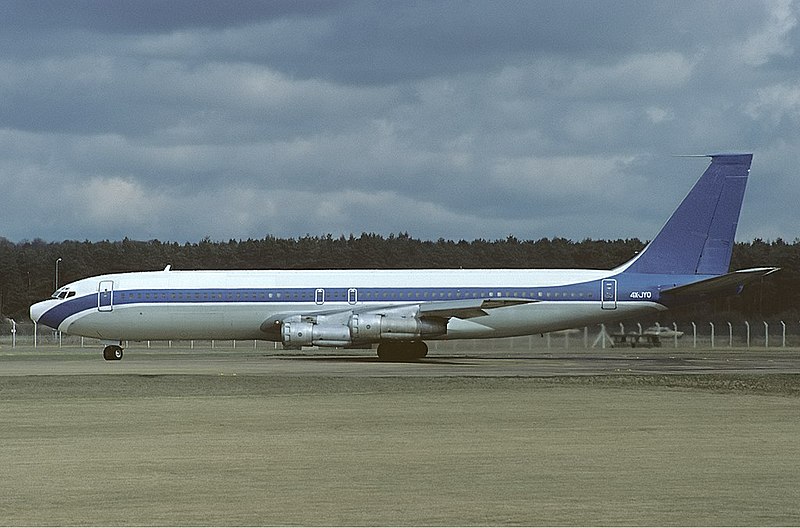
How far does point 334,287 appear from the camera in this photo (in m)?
50.4

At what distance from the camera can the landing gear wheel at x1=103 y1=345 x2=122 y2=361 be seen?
161ft

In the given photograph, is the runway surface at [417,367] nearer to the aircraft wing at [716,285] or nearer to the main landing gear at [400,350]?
the main landing gear at [400,350]

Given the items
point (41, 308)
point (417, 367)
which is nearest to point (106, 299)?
point (41, 308)

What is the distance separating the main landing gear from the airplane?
0.05m

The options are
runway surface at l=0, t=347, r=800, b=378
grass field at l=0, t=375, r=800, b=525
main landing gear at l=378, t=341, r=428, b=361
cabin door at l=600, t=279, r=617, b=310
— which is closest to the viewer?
grass field at l=0, t=375, r=800, b=525

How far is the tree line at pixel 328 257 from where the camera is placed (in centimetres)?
9925

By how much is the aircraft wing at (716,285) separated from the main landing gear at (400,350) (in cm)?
1069

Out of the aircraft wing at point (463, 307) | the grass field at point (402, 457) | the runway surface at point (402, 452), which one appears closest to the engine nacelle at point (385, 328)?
the aircraft wing at point (463, 307)

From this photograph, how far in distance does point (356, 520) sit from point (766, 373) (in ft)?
88.5

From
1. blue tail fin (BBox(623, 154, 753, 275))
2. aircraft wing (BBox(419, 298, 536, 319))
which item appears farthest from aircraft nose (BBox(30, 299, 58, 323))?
blue tail fin (BBox(623, 154, 753, 275))

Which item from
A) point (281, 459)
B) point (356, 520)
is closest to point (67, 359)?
point (281, 459)

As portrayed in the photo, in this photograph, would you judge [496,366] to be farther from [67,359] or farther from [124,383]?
[67,359]

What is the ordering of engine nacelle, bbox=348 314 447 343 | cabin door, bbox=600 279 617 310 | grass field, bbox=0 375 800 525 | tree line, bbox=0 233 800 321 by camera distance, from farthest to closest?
tree line, bbox=0 233 800 321, cabin door, bbox=600 279 617 310, engine nacelle, bbox=348 314 447 343, grass field, bbox=0 375 800 525

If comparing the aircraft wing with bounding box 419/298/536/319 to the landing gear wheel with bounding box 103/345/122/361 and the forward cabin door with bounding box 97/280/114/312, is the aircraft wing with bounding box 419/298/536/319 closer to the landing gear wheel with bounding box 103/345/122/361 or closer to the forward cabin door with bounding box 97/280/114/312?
the landing gear wheel with bounding box 103/345/122/361
